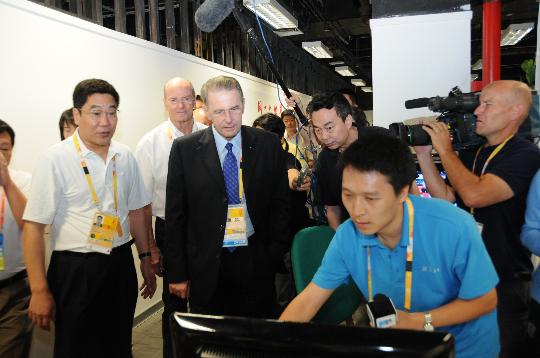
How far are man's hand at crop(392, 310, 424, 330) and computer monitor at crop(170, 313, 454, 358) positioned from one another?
435 millimetres

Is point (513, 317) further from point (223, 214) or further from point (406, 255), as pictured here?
point (223, 214)

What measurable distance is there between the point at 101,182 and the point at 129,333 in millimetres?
783

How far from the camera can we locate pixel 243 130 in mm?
2064

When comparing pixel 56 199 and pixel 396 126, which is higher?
pixel 396 126

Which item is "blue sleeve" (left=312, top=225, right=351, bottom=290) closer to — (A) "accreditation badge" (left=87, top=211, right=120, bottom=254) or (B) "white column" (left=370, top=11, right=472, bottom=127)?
(A) "accreditation badge" (left=87, top=211, right=120, bottom=254)

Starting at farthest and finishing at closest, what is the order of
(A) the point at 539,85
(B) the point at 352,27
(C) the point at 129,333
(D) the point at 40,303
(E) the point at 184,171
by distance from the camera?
1. (B) the point at 352,27
2. (A) the point at 539,85
3. (C) the point at 129,333
4. (E) the point at 184,171
5. (D) the point at 40,303

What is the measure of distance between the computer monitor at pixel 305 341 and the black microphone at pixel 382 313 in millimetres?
246

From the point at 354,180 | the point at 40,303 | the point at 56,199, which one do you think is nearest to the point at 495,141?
the point at 354,180

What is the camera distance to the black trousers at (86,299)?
188cm

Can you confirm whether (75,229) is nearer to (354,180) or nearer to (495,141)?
(354,180)

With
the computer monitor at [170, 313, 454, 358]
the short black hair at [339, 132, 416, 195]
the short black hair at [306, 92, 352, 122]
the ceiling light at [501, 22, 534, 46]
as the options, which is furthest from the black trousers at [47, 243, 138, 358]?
the ceiling light at [501, 22, 534, 46]

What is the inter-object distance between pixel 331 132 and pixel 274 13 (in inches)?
147

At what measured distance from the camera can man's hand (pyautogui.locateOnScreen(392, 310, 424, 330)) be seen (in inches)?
42.1

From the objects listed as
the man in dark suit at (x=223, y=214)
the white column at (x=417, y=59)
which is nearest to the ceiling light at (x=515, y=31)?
the white column at (x=417, y=59)
